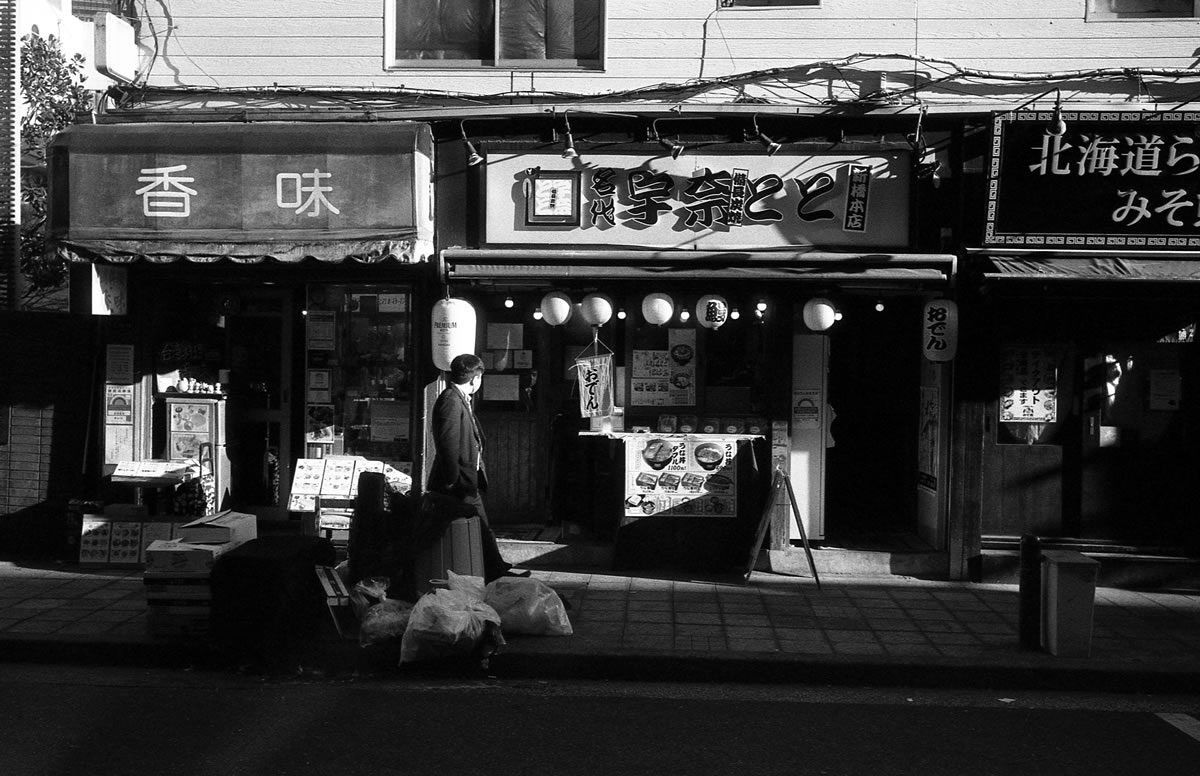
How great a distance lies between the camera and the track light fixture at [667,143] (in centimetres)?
975

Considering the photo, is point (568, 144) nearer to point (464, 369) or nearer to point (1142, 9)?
point (464, 369)

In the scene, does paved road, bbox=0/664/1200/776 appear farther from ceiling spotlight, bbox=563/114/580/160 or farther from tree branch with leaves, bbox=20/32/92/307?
tree branch with leaves, bbox=20/32/92/307

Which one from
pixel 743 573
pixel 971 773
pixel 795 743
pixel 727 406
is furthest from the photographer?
pixel 727 406

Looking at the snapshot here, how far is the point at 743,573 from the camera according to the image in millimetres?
9680

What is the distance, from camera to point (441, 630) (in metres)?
6.72

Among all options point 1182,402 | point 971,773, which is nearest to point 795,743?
point 971,773

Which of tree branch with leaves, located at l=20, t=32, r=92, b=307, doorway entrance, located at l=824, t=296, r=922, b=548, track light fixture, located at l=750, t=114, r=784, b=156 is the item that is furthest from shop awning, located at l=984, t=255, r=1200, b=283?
tree branch with leaves, located at l=20, t=32, r=92, b=307

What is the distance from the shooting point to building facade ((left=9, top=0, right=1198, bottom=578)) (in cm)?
944

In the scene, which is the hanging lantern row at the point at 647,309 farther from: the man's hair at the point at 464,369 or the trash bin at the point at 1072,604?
the trash bin at the point at 1072,604

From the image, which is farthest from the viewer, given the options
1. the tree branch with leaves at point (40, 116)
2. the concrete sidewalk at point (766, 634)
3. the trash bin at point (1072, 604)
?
the tree branch with leaves at point (40, 116)

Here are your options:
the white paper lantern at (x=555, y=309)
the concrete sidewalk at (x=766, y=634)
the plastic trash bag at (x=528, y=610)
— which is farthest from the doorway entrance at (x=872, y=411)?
the plastic trash bag at (x=528, y=610)

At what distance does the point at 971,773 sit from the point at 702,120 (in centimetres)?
633

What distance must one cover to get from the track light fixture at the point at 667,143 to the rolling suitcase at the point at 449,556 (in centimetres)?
396

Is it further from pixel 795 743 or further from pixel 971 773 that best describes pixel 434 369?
pixel 971 773
